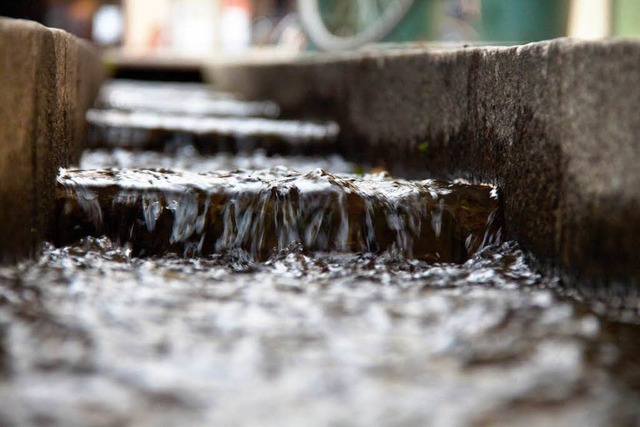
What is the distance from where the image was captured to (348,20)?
748 centimetres

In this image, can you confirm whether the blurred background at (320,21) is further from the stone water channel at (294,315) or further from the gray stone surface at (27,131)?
the gray stone surface at (27,131)

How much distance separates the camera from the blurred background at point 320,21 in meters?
5.00

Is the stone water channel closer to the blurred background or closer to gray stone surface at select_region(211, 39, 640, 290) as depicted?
gray stone surface at select_region(211, 39, 640, 290)

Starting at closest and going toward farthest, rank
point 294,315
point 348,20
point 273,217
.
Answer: point 294,315, point 273,217, point 348,20

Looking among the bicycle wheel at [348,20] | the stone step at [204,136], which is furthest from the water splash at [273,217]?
the bicycle wheel at [348,20]

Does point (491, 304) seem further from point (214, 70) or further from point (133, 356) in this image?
point (214, 70)

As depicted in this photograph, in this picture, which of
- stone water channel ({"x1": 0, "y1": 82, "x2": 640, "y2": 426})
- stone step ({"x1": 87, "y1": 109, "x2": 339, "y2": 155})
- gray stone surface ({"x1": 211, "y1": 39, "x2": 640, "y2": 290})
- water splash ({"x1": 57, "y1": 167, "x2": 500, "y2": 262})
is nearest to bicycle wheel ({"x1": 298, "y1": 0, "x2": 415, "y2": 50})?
stone step ({"x1": 87, "y1": 109, "x2": 339, "y2": 155})

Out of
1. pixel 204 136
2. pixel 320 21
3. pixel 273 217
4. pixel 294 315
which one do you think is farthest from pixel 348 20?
pixel 294 315

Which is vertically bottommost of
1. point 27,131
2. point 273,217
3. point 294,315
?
point 294,315

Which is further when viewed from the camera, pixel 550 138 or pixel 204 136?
pixel 204 136

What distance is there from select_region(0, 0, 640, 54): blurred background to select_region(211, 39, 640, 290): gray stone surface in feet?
5.34

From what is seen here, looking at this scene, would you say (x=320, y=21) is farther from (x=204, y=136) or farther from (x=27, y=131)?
(x=27, y=131)

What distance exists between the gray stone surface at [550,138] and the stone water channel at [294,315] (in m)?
0.13

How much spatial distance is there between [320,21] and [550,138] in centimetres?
579
